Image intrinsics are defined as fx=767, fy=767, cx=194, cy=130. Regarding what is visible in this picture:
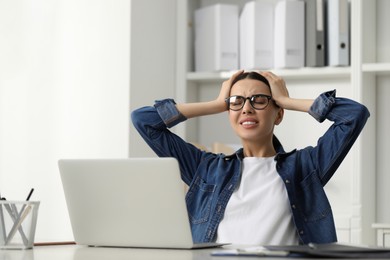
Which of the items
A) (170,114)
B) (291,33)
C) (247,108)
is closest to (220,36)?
(291,33)

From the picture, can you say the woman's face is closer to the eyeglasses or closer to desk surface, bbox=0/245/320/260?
the eyeglasses

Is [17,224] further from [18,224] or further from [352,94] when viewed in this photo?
[352,94]

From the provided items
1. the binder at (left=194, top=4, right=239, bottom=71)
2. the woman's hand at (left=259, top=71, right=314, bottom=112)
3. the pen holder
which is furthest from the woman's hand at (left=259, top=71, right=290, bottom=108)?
the binder at (left=194, top=4, right=239, bottom=71)

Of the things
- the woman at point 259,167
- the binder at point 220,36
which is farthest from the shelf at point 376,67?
the woman at point 259,167

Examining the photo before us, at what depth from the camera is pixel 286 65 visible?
332 cm

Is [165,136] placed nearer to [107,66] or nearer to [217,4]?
[107,66]

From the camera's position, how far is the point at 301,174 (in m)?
2.24

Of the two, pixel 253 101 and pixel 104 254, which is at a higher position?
pixel 253 101

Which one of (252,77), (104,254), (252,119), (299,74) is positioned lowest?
(104,254)

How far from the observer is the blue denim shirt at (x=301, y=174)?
2148 millimetres

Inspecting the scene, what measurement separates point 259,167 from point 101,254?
0.81 m

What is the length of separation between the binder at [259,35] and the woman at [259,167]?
1.04 meters

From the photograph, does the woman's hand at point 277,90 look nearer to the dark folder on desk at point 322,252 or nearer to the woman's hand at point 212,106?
the woman's hand at point 212,106

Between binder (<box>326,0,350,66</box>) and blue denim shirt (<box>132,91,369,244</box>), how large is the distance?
99 cm
